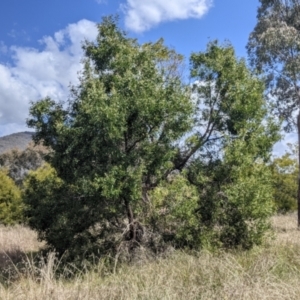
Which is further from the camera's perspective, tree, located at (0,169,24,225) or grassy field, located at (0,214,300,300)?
tree, located at (0,169,24,225)

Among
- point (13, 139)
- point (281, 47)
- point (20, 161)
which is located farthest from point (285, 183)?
point (13, 139)

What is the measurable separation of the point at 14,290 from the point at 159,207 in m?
4.62

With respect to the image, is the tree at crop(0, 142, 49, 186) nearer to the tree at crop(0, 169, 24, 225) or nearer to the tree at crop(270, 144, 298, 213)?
the tree at crop(0, 169, 24, 225)

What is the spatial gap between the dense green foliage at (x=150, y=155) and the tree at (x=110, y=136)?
0.02 metres

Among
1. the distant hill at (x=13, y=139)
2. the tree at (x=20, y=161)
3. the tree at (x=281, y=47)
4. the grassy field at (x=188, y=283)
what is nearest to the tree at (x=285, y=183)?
the tree at (x=281, y=47)

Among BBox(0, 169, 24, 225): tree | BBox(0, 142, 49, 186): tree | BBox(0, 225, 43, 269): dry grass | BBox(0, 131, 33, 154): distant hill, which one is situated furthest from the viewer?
BBox(0, 131, 33, 154): distant hill

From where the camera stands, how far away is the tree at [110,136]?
953cm

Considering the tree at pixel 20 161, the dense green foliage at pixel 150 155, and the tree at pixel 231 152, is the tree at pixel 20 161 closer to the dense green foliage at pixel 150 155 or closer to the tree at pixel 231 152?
the dense green foliage at pixel 150 155

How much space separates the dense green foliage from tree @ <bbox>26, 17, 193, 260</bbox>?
2 cm

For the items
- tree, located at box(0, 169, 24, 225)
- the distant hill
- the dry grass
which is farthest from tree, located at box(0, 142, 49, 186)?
the distant hill

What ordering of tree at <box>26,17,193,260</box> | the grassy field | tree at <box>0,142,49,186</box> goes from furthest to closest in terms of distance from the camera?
tree at <box>0,142,49,186</box> < tree at <box>26,17,193,260</box> < the grassy field

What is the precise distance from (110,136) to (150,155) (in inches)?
42.9

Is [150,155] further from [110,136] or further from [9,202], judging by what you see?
[9,202]

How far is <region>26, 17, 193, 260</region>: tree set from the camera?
9.53 m
